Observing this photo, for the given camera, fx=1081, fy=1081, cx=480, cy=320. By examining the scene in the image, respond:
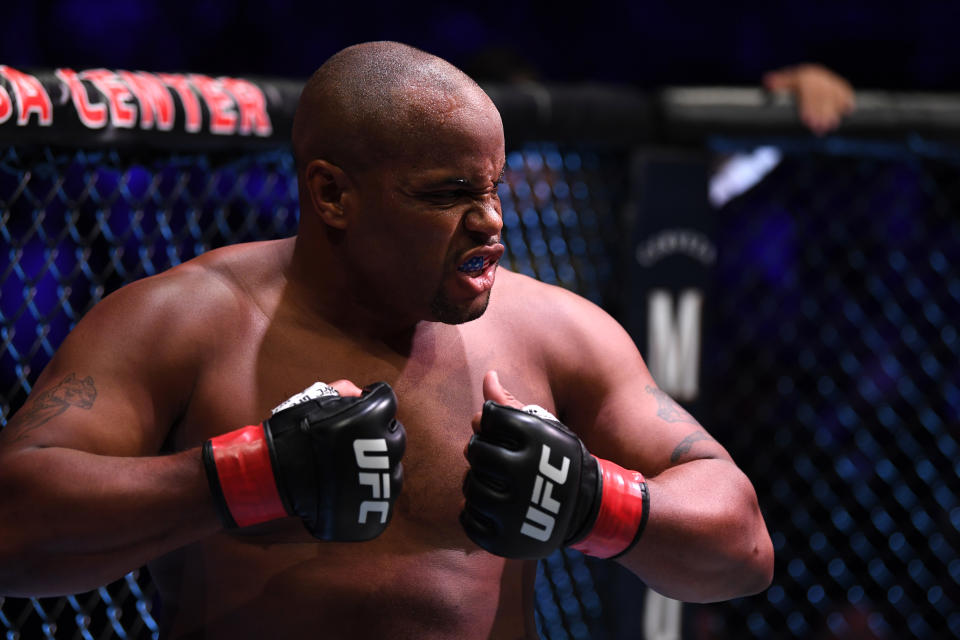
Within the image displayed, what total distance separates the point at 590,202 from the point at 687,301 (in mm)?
240

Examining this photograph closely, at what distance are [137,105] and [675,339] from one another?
94 cm

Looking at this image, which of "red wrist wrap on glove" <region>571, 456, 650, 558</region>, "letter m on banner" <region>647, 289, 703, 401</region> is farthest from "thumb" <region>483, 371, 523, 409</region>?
"letter m on banner" <region>647, 289, 703, 401</region>

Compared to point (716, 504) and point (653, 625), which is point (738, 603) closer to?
point (653, 625)

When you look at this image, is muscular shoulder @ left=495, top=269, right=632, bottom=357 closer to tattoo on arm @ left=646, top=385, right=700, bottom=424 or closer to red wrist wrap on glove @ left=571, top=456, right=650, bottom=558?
tattoo on arm @ left=646, top=385, right=700, bottom=424

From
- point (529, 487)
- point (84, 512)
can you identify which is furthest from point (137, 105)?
point (529, 487)

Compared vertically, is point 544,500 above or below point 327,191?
below

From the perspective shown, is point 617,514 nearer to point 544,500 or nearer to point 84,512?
point 544,500

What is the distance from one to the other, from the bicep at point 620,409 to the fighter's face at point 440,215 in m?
0.20

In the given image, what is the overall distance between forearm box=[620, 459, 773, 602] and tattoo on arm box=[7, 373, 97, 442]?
591 mm

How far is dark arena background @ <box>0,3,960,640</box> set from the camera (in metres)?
1.42

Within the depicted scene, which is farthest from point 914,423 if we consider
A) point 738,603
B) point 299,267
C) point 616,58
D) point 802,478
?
point 299,267

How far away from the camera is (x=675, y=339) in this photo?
1.82 metres

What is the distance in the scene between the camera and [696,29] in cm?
412

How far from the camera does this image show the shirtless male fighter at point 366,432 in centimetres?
103
